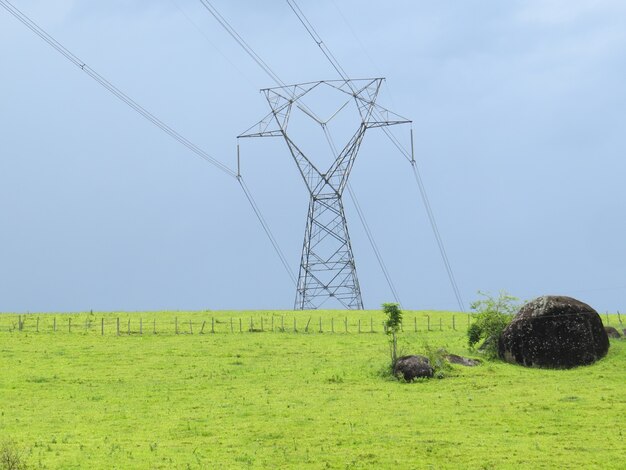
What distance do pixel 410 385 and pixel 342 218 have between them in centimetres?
3930

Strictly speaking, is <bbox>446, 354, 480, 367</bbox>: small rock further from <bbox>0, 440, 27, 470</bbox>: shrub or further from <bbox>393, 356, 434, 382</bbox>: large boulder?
<bbox>0, 440, 27, 470</bbox>: shrub

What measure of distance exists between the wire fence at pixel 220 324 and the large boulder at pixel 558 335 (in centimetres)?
2042

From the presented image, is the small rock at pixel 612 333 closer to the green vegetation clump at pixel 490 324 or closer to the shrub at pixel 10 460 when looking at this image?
the green vegetation clump at pixel 490 324

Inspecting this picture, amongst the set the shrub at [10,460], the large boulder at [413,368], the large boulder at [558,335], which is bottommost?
the shrub at [10,460]

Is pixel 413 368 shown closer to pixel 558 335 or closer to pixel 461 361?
pixel 461 361

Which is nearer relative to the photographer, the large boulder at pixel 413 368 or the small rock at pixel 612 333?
the large boulder at pixel 413 368

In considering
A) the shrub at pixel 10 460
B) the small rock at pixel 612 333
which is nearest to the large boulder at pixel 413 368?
the small rock at pixel 612 333

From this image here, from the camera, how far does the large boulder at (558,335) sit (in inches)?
2259

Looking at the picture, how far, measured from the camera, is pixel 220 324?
86250 millimetres

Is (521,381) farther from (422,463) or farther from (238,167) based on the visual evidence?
(238,167)

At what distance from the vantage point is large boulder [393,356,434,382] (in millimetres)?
53062

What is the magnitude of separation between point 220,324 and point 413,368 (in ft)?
120

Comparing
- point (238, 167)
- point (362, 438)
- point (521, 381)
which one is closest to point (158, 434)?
point (362, 438)

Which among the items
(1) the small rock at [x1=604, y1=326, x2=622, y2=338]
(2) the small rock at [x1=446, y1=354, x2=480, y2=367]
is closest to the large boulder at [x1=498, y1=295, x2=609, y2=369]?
(2) the small rock at [x1=446, y1=354, x2=480, y2=367]
